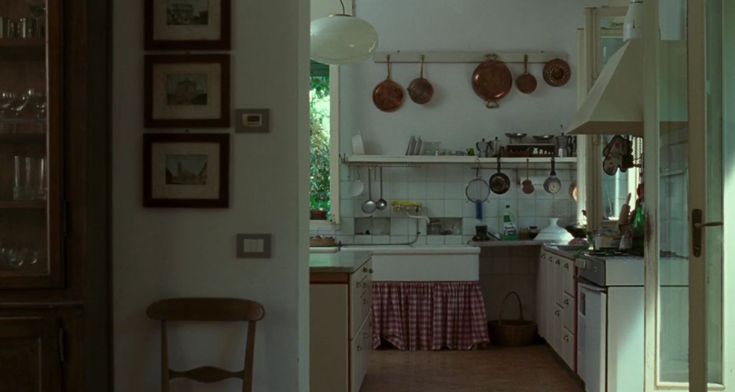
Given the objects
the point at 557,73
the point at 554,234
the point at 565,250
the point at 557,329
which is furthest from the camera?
the point at 557,73

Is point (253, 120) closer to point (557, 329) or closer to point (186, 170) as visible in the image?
point (186, 170)

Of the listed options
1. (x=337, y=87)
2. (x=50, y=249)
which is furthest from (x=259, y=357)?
(x=337, y=87)

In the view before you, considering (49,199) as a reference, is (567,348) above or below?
below

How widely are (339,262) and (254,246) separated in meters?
1.12

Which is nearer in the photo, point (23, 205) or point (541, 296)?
point (23, 205)

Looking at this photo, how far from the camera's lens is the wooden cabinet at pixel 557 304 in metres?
4.56

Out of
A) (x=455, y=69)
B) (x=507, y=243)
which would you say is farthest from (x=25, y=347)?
(x=455, y=69)

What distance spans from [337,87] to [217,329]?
143 inches

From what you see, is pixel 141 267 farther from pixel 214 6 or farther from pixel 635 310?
pixel 635 310

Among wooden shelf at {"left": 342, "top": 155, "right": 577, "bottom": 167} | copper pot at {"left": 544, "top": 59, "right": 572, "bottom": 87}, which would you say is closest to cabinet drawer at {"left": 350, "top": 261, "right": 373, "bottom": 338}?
wooden shelf at {"left": 342, "top": 155, "right": 577, "bottom": 167}

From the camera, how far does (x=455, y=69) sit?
630cm

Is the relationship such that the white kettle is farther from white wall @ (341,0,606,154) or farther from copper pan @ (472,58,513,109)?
copper pan @ (472,58,513,109)

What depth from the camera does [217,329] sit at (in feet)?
8.87

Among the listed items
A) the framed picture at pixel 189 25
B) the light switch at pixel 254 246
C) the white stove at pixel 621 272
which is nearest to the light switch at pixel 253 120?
the framed picture at pixel 189 25
